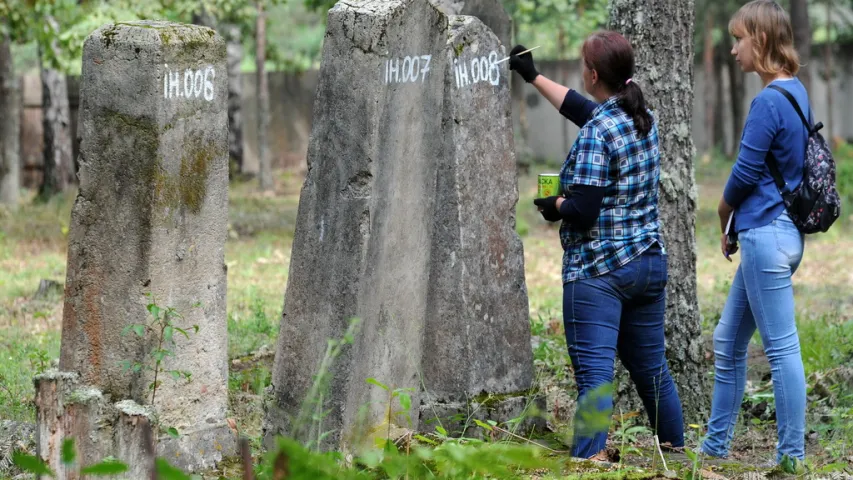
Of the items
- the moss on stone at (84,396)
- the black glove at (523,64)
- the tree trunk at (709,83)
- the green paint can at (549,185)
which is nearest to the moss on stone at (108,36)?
the moss on stone at (84,396)

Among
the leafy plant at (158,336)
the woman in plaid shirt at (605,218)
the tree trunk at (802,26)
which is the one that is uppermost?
the tree trunk at (802,26)

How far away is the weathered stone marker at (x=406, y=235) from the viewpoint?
399 cm

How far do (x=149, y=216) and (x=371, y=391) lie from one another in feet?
3.74

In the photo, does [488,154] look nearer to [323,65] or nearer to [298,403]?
[323,65]

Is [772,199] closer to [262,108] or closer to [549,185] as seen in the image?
[549,185]

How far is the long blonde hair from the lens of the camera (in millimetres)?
4113

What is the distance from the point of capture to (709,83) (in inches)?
902

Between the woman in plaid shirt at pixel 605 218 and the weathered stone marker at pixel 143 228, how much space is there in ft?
4.65

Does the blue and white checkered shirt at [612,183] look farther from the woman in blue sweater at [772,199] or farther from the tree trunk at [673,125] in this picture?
the tree trunk at [673,125]

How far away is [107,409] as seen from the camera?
4035mm

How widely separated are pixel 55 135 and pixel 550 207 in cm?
1290

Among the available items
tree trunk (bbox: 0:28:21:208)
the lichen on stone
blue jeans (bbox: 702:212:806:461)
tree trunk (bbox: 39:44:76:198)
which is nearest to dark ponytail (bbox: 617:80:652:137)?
blue jeans (bbox: 702:212:806:461)

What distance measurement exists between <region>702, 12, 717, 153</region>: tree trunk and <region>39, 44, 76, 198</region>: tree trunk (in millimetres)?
12988

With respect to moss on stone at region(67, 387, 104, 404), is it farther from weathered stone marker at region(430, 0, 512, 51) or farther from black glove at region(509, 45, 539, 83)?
weathered stone marker at region(430, 0, 512, 51)
